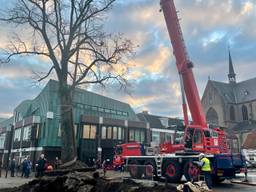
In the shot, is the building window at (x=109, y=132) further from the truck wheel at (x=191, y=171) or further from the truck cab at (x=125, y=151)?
the truck wheel at (x=191, y=171)

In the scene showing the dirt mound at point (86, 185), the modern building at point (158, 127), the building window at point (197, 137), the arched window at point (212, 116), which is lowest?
the dirt mound at point (86, 185)

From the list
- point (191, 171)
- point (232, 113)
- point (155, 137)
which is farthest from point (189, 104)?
point (232, 113)

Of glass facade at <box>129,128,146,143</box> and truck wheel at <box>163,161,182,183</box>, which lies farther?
glass facade at <box>129,128,146,143</box>

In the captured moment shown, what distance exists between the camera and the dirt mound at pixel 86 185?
11.0m

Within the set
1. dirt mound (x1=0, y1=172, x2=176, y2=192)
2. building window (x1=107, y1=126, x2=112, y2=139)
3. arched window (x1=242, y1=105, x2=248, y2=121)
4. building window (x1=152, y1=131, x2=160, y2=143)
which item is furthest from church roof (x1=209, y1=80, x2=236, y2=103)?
dirt mound (x1=0, y1=172, x2=176, y2=192)

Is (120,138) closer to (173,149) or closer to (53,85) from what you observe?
(53,85)

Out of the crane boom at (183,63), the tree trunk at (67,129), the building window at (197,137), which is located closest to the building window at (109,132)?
the tree trunk at (67,129)

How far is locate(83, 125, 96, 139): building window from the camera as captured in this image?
3935 cm

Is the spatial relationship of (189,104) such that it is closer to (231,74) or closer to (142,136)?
(142,136)

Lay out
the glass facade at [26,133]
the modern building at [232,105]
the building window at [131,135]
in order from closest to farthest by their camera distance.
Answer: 1. the glass facade at [26,133]
2. the building window at [131,135]
3. the modern building at [232,105]

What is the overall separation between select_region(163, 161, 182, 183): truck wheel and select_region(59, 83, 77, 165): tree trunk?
5567 millimetres

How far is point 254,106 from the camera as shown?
6600cm

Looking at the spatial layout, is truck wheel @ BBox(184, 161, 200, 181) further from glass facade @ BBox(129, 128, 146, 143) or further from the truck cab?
glass facade @ BBox(129, 128, 146, 143)

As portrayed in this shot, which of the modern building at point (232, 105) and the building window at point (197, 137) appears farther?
the modern building at point (232, 105)
